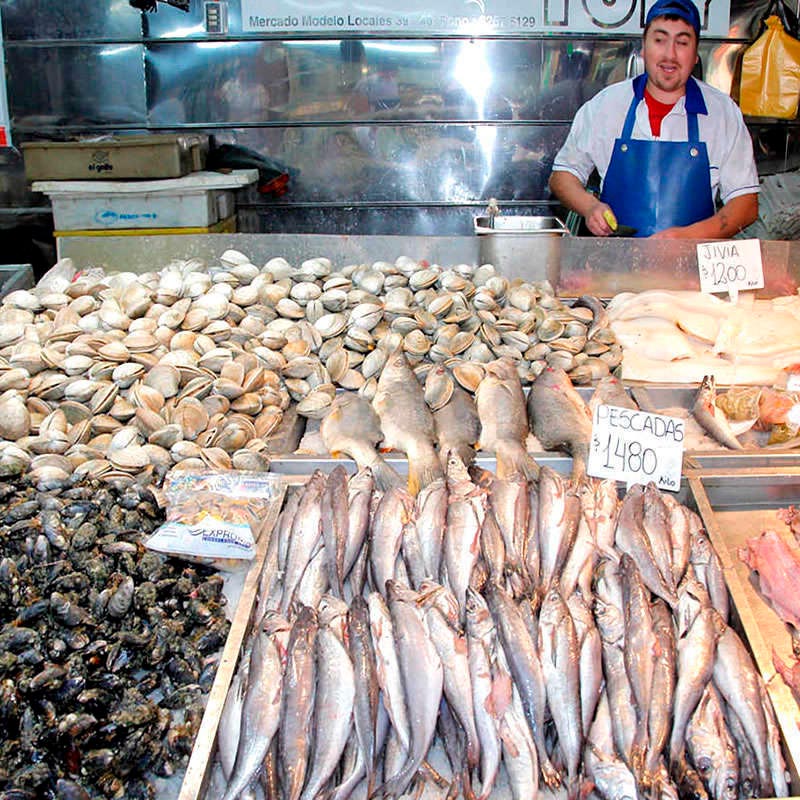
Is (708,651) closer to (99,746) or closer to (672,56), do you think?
(99,746)

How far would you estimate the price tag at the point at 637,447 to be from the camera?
2.16 metres

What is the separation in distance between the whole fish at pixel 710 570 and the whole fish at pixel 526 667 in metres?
0.48

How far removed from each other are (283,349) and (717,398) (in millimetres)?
1472

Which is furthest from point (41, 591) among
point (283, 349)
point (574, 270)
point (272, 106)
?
point (272, 106)

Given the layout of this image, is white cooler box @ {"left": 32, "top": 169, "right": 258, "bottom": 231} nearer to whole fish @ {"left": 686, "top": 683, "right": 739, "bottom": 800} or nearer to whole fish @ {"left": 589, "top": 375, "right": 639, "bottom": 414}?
whole fish @ {"left": 589, "top": 375, "right": 639, "bottom": 414}

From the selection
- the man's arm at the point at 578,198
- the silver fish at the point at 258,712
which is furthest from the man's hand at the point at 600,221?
the silver fish at the point at 258,712

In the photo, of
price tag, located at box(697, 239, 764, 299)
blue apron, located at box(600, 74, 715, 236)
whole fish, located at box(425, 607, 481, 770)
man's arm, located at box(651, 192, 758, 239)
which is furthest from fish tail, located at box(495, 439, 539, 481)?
blue apron, located at box(600, 74, 715, 236)

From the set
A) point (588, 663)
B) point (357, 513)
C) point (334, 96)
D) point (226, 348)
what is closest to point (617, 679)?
point (588, 663)

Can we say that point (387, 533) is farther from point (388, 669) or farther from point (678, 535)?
point (678, 535)

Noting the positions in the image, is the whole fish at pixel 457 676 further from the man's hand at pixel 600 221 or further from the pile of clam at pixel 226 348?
the man's hand at pixel 600 221

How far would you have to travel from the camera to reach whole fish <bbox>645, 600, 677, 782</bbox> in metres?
1.56

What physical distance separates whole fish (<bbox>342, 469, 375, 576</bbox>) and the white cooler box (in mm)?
3787

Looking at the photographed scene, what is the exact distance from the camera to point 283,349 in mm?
2994

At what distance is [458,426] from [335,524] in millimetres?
731
